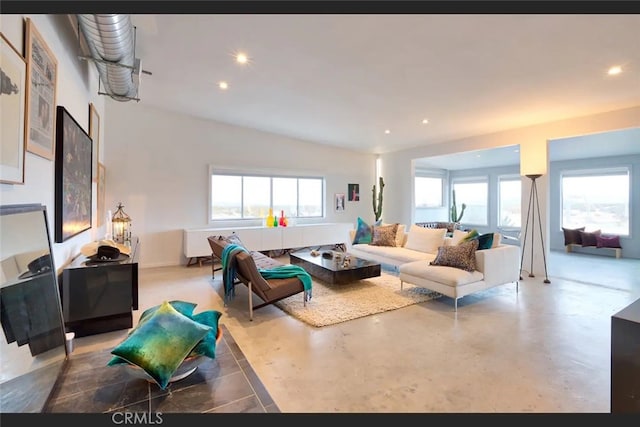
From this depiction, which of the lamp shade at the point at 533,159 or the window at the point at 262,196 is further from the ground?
the lamp shade at the point at 533,159

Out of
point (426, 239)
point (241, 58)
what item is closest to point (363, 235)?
point (426, 239)

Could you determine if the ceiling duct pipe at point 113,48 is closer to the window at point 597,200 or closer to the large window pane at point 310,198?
the large window pane at point 310,198

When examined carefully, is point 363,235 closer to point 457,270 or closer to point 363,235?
point 363,235

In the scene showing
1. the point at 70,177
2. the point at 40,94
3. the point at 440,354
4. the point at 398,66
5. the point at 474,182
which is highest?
the point at 398,66

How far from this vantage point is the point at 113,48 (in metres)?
2.50

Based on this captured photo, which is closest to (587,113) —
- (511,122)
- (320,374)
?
(511,122)

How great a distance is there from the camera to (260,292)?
3.30 meters

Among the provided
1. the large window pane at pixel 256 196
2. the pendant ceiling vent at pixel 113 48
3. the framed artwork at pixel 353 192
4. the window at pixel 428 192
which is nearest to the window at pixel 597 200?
the window at pixel 428 192

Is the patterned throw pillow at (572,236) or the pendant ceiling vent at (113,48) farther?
the patterned throw pillow at (572,236)

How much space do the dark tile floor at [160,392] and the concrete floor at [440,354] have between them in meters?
0.44

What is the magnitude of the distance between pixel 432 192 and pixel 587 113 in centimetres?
620

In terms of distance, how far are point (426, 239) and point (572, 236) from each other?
548 cm

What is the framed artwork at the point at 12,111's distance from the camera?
4.52 ft
